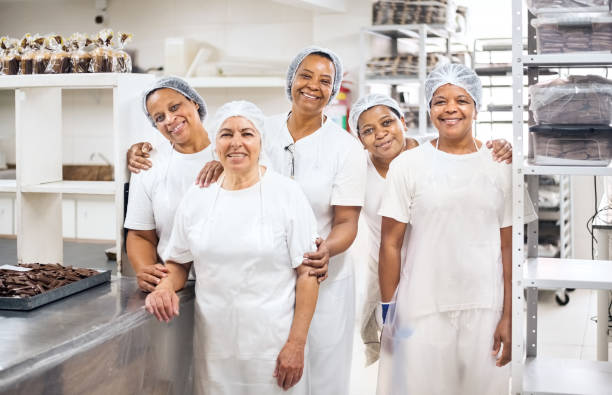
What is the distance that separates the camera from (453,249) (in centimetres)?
238

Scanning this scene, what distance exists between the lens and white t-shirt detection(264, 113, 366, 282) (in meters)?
2.44

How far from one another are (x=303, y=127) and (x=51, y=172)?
1.15 metres

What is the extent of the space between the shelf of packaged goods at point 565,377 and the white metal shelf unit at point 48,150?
155 cm

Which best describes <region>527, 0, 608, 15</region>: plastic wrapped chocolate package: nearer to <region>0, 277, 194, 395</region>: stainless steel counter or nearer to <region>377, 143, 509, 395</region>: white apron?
<region>377, 143, 509, 395</region>: white apron

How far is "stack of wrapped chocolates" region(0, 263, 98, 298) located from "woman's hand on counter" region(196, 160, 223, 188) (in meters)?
0.51

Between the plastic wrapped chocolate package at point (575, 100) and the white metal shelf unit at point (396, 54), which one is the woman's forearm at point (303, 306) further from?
the white metal shelf unit at point (396, 54)

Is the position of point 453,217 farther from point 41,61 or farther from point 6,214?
point 6,214

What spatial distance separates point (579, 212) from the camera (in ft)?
21.1

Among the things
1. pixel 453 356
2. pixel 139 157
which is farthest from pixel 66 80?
pixel 453 356

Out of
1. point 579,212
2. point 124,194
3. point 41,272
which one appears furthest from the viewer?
point 579,212

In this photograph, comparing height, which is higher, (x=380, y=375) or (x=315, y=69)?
(x=315, y=69)

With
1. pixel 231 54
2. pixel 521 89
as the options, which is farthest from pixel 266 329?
pixel 231 54

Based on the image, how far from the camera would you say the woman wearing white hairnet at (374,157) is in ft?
A: 8.80

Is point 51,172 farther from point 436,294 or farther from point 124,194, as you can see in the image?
point 436,294
